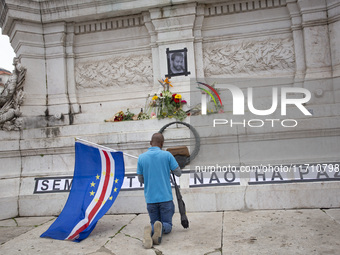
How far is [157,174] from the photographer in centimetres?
395

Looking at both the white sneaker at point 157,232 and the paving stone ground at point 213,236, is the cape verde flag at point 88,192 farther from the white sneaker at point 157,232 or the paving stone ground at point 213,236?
the white sneaker at point 157,232

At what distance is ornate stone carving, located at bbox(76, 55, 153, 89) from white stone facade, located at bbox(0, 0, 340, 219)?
26 mm

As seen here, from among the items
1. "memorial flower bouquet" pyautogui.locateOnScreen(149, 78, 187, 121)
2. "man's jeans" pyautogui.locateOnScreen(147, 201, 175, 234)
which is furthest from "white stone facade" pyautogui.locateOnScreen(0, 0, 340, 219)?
"man's jeans" pyautogui.locateOnScreen(147, 201, 175, 234)

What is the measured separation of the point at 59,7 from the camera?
7.70m

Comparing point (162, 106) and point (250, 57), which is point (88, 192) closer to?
point (162, 106)

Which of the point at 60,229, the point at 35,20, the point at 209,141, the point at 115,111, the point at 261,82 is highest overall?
the point at 35,20

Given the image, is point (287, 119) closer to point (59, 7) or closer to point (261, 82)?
point (261, 82)

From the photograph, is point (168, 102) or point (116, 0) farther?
point (116, 0)

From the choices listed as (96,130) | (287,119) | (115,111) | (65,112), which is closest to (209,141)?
(287,119)

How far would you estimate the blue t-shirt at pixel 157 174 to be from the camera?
13.0 feet

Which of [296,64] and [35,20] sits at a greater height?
[35,20]

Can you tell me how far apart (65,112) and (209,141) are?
387cm

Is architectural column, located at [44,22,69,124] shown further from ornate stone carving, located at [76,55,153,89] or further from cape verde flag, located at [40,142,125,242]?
cape verde flag, located at [40,142,125,242]

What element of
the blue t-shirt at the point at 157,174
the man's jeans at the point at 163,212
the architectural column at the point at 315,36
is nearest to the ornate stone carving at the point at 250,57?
the architectural column at the point at 315,36
